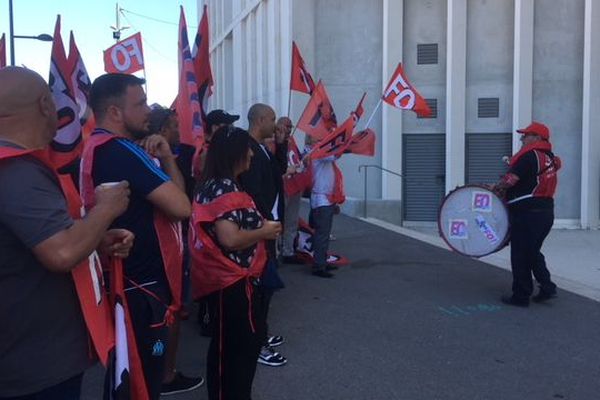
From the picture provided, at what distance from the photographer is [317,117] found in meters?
8.91

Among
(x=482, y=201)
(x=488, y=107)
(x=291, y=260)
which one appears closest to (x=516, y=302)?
(x=482, y=201)

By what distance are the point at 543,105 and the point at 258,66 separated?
957 cm

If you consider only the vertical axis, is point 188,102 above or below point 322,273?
above

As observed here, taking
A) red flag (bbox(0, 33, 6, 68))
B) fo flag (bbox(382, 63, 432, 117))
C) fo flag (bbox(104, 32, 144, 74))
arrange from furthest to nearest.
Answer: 1. fo flag (bbox(382, 63, 432, 117))
2. fo flag (bbox(104, 32, 144, 74))
3. red flag (bbox(0, 33, 6, 68))

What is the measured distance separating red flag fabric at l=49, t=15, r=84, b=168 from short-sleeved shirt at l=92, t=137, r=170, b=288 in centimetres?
25

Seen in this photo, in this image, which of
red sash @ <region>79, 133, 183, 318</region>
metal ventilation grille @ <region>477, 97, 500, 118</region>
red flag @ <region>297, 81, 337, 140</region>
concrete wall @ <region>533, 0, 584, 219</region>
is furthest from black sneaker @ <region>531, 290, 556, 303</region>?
metal ventilation grille @ <region>477, 97, 500, 118</region>

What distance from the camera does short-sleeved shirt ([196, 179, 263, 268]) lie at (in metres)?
3.57

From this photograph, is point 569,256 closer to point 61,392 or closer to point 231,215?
point 231,215

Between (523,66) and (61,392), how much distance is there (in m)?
17.3

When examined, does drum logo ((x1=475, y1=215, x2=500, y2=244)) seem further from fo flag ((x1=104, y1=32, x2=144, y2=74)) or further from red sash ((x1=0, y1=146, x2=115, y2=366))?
red sash ((x1=0, y1=146, x2=115, y2=366))

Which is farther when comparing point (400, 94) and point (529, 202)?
point (400, 94)

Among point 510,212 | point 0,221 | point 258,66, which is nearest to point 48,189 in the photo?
point 0,221

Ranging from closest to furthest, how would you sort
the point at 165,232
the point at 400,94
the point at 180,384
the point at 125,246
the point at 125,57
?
the point at 125,246, the point at 165,232, the point at 180,384, the point at 125,57, the point at 400,94

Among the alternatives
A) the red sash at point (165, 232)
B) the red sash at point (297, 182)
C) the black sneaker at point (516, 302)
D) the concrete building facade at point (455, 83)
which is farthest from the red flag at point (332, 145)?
the concrete building facade at point (455, 83)
